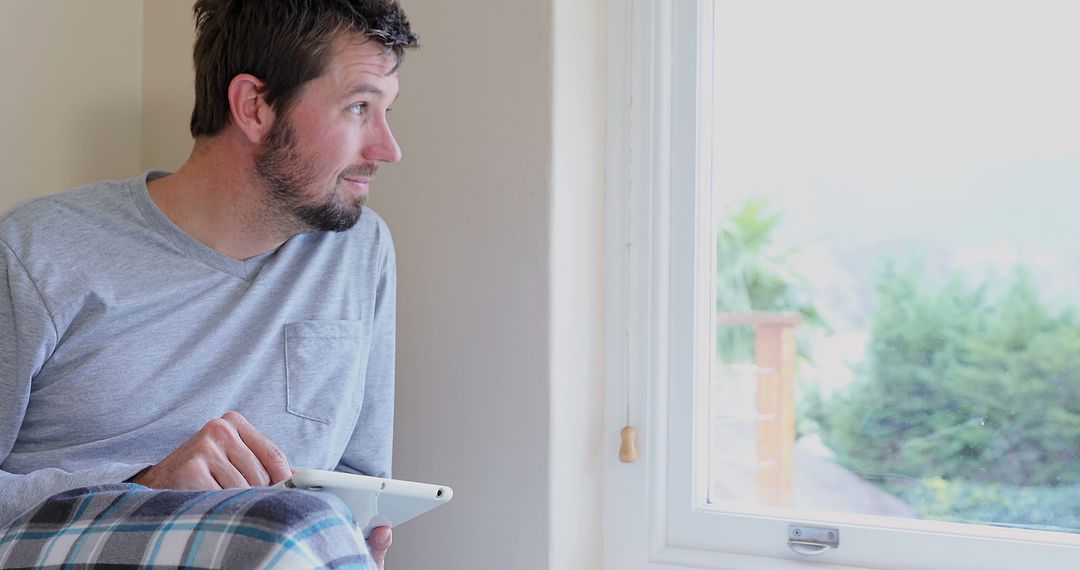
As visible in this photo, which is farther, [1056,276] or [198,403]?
[1056,276]

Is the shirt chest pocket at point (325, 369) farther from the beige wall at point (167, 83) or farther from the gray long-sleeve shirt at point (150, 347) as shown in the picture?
the beige wall at point (167, 83)

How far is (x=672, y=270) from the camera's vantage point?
1440 mm

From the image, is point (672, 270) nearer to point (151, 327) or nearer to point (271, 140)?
point (271, 140)

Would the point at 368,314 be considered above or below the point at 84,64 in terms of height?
below

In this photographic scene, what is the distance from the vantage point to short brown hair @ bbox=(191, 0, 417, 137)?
1221 mm

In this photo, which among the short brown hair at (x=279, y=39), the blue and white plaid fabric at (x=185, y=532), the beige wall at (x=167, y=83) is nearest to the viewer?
the blue and white plaid fabric at (x=185, y=532)

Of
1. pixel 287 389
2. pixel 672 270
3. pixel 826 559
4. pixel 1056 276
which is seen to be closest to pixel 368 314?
pixel 287 389

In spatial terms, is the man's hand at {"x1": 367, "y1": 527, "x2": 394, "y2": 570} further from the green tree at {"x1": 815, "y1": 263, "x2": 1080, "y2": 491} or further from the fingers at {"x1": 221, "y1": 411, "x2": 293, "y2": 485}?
the green tree at {"x1": 815, "y1": 263, "x2": 1080, "y2": 491}

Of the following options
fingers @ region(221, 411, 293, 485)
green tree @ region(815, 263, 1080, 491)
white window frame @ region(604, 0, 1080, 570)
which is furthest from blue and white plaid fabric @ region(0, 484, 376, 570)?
green tree @ region(815, 263, 1080, 491)

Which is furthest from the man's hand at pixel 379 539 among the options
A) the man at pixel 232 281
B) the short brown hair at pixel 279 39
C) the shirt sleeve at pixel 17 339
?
the short brown hair at pixel 279 39

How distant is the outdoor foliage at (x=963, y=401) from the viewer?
129 cm

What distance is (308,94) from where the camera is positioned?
4.04ft

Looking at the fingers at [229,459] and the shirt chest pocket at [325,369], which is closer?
the fingers at [229,459]

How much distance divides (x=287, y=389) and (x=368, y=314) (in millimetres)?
155
